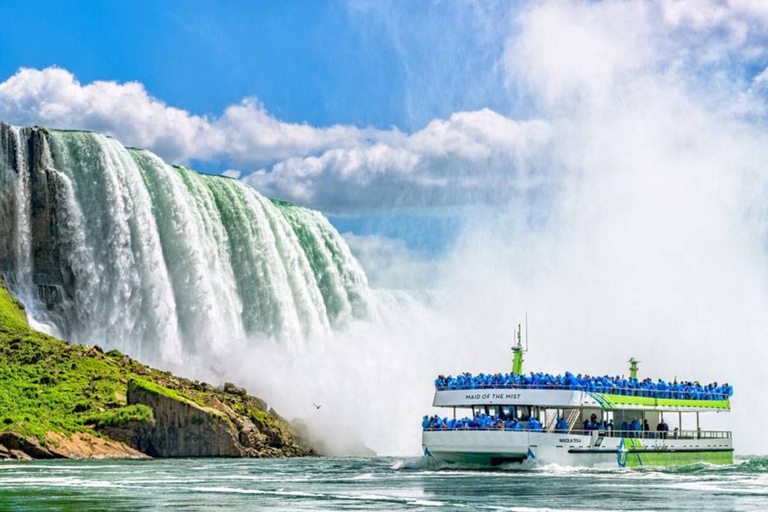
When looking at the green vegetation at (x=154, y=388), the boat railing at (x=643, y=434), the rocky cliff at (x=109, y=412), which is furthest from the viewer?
the green vegetation at (x=154, y=388)

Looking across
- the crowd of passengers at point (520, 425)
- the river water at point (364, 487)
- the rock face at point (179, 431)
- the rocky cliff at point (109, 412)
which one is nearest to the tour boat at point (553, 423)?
the crowd of passengers at point (520, 425)

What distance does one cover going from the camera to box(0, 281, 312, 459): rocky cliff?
7862 cm

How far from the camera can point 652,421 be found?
257 feet

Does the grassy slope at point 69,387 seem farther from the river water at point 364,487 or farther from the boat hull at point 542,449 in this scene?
the boat hull at point 542,449

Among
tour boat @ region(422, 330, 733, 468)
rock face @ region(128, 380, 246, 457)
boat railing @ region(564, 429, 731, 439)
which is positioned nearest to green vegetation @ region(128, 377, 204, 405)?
rock face @ region(128, 380, 246, 457)

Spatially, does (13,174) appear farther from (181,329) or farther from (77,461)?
(77,461)

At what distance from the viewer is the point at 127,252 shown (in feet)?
345

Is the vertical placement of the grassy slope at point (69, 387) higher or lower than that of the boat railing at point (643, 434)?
higher

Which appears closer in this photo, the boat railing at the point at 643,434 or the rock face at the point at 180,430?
the boat railing at the point at 643,434

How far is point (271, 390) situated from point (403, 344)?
26.6 metres

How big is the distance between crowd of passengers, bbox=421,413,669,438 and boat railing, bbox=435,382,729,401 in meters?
1.54

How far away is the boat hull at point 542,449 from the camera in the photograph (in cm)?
6600

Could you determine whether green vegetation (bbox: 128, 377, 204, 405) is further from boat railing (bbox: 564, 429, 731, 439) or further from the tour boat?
boat railing (bbox: 564, 429, 731, 439)

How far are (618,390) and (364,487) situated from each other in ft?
65.0
